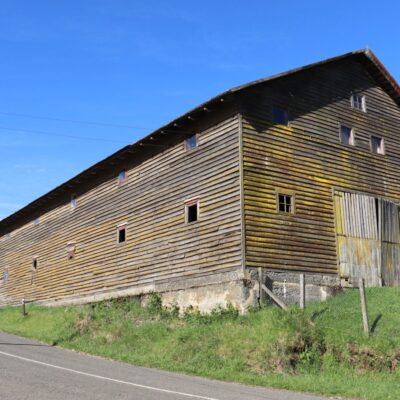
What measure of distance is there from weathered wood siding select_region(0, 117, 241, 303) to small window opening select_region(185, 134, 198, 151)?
11.4 inches

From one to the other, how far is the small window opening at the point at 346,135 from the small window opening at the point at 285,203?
4.64 meters

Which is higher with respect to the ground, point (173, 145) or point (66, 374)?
point (173, 145)

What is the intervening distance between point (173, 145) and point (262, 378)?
1268 centimetres

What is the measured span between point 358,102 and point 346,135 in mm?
2322

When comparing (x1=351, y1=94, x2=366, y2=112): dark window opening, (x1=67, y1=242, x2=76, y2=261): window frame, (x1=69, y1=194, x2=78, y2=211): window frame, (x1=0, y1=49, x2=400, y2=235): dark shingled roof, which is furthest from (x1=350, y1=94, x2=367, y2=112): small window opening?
(x1=67, y1=242, x2=76, y2=261): window frame

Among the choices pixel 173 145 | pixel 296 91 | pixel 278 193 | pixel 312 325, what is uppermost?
pixel 296 91

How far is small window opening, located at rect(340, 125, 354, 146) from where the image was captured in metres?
23.4

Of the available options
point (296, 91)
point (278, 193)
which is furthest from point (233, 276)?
point (296, 91)

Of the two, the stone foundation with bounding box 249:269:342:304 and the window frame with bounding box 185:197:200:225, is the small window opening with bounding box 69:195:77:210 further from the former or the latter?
the stone foundation with bounding box 249:269:342:304

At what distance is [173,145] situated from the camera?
23.2 metres

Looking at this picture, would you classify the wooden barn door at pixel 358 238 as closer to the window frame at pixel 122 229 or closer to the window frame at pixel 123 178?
the window frame at pixel 122 229

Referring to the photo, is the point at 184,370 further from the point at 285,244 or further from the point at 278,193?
the point at 278,193

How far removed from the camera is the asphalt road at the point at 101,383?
975 centimetres

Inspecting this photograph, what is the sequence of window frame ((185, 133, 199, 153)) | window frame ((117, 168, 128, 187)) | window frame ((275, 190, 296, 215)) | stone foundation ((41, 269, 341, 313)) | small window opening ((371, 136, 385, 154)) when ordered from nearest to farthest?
1. stone foundation ((41, 269, 341, 313))
2. window frame ((275, 190, 296, 215))
3. window frame ((185, 133, 199, 153))
4. small window opening ((371, 136, 385, 154))
5. window frame ((117, 168, 128, 187))
